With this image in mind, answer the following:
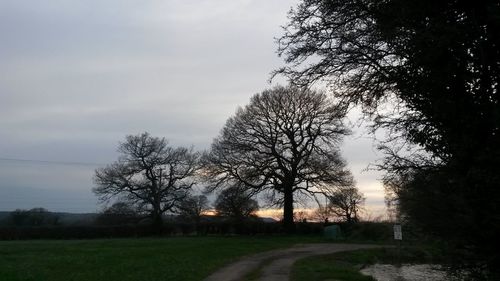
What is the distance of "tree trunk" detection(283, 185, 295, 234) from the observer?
57.2m

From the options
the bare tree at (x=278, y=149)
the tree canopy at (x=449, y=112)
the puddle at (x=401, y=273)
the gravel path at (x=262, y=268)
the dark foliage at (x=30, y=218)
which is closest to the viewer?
the tree canopy at (x=449, y=112)

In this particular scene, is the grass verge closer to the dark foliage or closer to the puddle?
the puddle

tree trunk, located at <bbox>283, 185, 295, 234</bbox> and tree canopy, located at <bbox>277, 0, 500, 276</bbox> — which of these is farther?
tree trunk, located at <bbox>283, 185, 295, 234</bbox>

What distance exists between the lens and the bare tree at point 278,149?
54.9 metres

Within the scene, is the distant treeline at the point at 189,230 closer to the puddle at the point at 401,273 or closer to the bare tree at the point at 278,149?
the bare tree at the point at 278,149

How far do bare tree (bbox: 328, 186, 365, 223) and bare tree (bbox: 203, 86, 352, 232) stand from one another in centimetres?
135

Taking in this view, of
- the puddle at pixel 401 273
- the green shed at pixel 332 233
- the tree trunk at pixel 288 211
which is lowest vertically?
the puddle at pixel 401 273

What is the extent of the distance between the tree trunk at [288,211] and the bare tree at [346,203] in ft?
13.1

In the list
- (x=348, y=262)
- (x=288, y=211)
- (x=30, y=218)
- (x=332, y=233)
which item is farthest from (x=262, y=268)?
(x=30, y=218)

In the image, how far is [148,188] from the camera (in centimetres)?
8031

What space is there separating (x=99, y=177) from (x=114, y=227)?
1495 cm

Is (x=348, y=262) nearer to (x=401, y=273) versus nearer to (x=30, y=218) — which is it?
(x=401, y=273)

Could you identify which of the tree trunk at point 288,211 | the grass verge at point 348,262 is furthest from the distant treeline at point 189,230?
the grass verge at point 348,262

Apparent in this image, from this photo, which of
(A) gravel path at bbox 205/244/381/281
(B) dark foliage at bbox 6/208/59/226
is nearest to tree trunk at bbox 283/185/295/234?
(A) gravel path at bbox 205/244/381/281
